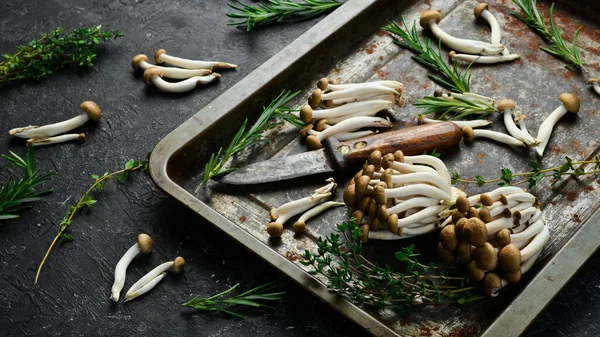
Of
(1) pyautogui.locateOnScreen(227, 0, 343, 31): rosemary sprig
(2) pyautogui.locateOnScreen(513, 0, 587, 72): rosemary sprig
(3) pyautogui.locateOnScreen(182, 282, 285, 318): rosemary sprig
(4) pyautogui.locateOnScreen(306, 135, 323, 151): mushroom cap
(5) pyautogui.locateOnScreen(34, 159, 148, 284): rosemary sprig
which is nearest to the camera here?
(3) pyautogui.locateOnScreen(182, 282, 285, 318): rosemary sprig

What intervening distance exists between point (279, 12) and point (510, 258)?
168 cm

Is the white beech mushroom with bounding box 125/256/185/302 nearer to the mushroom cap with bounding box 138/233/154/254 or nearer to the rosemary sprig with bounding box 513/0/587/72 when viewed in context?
the mushroom cap with bounding box 138/233/154/254

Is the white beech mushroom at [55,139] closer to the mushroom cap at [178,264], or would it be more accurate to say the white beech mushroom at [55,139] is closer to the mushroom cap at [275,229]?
the mushroom cap at [178,264]

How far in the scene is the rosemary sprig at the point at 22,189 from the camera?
113 inches

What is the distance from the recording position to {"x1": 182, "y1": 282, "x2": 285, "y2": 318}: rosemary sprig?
2.56 meters

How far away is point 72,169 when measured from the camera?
308cm

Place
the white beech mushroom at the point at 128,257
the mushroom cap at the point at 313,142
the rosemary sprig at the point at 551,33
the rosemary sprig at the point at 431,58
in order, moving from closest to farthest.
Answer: the white beech mushroom at the point at 128,257
the mushroom cap at the point at 313,142
the rosemary sprig at the point at 431,58
the rosemary sprig at the point at 551,33

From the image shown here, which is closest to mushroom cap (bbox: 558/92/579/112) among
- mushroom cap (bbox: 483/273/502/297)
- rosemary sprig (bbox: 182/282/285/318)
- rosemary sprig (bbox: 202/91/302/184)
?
mushroom cap (bbox: 483/273/502/297)

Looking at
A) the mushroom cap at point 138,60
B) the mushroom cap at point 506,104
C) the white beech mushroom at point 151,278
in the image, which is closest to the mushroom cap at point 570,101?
the mushroom cap at point 506,104

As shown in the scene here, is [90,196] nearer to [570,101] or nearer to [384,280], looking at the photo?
[384,280]

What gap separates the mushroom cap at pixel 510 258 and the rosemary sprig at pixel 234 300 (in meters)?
0.69

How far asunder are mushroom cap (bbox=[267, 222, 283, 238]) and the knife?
0.72 ft

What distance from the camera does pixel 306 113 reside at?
2.96 metres

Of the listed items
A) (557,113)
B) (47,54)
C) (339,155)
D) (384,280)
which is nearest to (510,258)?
(384,280)
